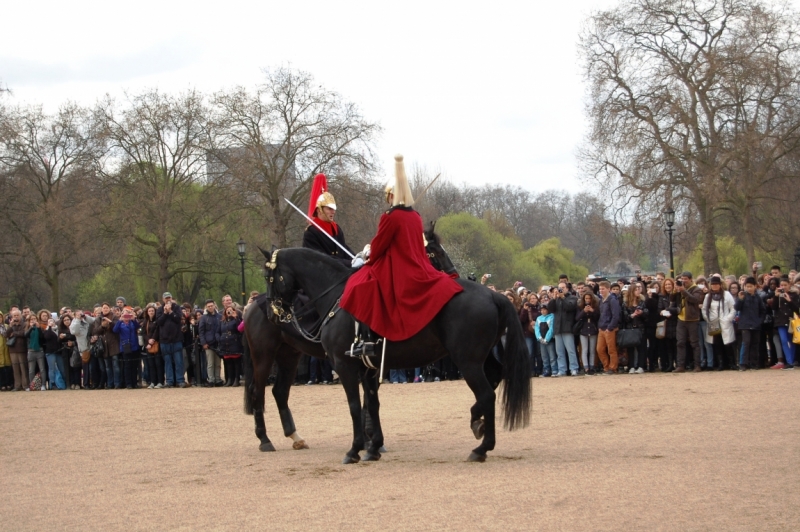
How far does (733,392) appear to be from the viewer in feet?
Result: 45.5

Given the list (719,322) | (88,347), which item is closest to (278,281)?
(719,322)

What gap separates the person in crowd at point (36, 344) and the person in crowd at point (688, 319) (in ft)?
45.9

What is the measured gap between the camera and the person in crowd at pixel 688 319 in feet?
59.6

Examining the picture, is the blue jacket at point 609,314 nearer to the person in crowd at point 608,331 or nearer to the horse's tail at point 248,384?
the person in crowd at point 608,331

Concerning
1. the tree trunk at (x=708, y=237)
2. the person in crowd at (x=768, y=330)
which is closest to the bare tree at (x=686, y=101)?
the tree trunk at (x=708, y=237)

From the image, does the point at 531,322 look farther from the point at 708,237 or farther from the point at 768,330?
the point at 708,237

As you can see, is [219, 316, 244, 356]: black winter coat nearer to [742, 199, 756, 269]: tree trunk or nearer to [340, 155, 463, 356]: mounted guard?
[340, 155, 463, 356]: mounted guard

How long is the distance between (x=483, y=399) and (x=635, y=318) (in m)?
10.8

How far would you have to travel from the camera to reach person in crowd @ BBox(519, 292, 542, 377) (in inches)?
773

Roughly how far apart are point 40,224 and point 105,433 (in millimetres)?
29640

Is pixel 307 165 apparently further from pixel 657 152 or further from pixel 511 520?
pixel 511 520

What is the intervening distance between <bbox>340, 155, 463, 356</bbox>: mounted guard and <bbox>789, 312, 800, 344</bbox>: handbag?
34.3ft

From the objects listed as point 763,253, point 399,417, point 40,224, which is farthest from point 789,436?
point 40,224

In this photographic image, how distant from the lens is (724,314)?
58.6 feet
